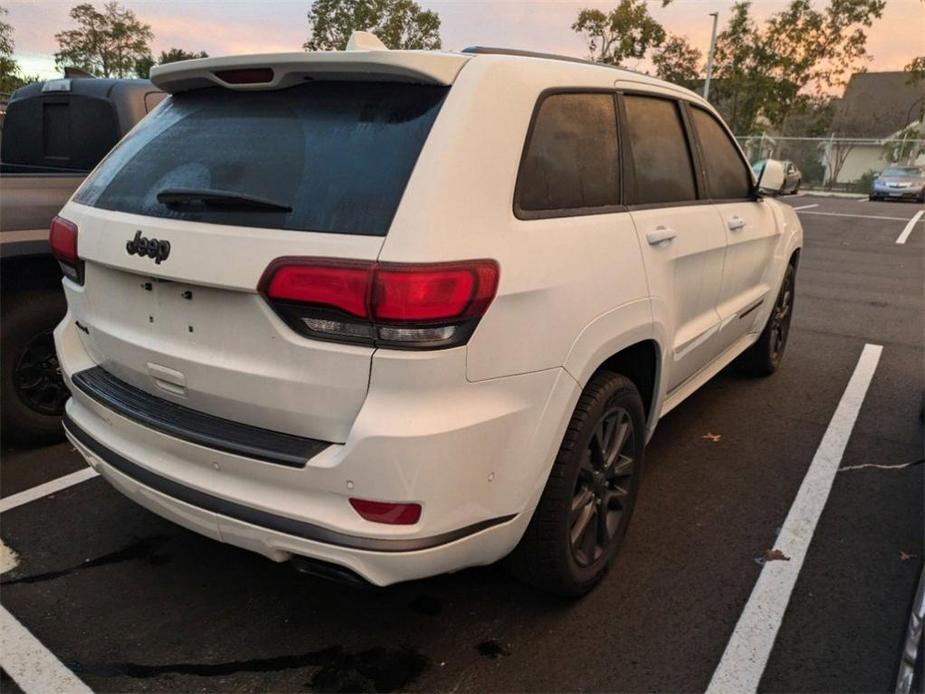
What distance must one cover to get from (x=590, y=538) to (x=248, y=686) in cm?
130

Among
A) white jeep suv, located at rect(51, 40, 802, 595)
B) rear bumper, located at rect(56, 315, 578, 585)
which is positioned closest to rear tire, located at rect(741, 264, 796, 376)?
white jeep suv, located at rect(51, 40, 802, 595)

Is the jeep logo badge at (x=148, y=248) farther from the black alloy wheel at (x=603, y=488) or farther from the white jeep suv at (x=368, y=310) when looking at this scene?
the black alloy wheel at (x=603, y=488)

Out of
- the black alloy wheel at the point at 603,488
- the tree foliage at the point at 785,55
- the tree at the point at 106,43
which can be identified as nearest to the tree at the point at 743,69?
the tree foliage at the point at 785,55

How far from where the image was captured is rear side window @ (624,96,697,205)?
9.64 ft

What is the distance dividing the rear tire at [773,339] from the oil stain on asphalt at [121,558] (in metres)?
4.03

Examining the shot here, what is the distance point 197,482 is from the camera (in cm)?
216

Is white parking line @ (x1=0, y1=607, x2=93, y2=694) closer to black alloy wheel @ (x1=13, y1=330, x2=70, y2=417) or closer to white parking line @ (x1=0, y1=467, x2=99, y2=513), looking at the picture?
white parking line @ (x1=0, y1=467, x2=99, y2=513)

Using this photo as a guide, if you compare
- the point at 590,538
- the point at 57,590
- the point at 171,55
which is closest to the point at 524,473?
the point at 590,538

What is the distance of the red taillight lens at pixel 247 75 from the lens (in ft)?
7.39

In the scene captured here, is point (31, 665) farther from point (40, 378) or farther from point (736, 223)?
point (736, 223)

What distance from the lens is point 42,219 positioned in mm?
3553

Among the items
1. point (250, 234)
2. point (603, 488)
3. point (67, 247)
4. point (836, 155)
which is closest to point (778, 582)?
point (603, 488)

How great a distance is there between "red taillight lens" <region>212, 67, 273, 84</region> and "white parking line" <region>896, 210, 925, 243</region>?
54.2ft

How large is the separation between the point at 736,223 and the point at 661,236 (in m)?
1.21
